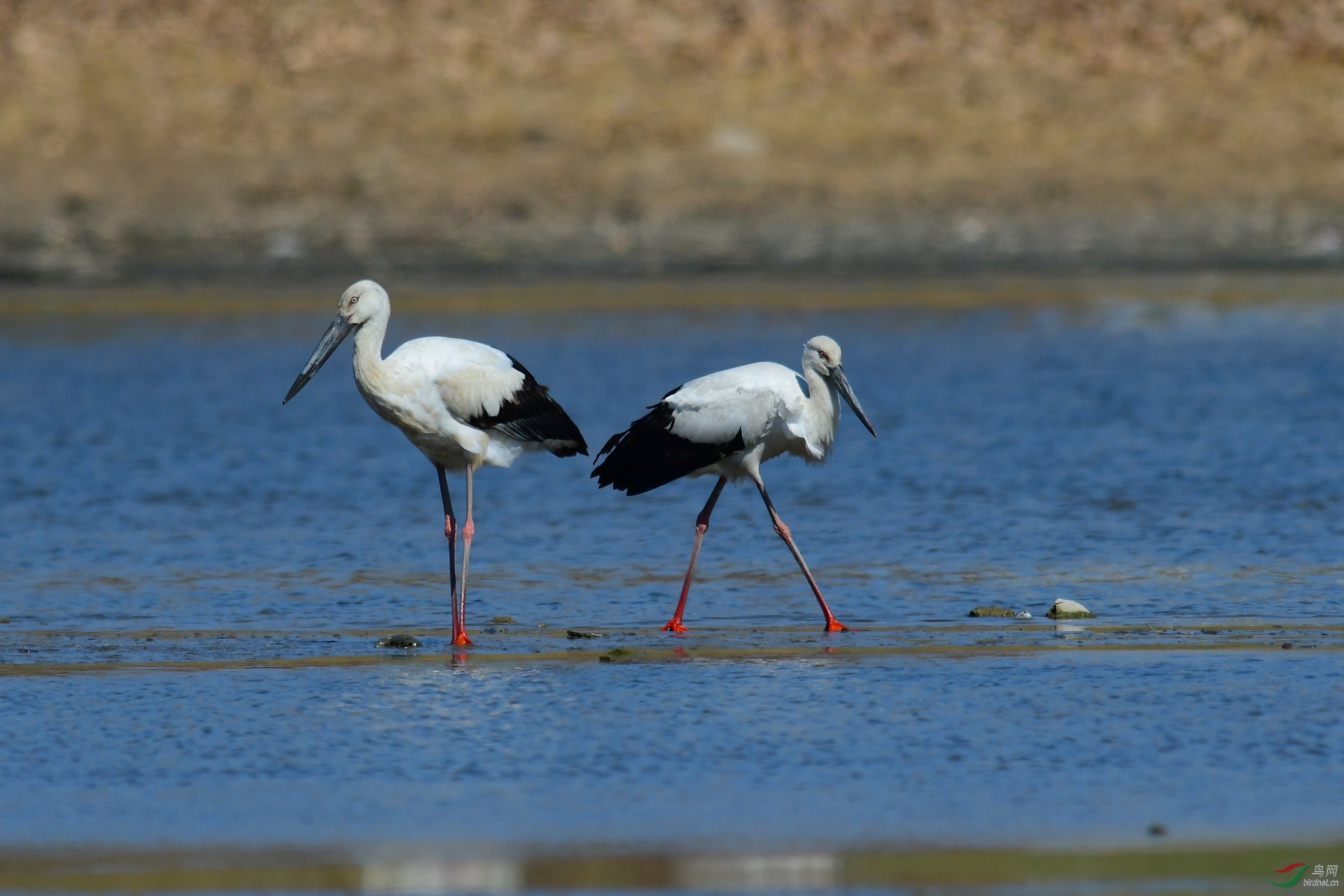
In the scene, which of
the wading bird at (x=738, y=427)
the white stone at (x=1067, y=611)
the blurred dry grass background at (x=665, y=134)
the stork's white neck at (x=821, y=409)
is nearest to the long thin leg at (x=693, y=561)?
the wading bird at (x=738, y=427)

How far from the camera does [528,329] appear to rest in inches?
706

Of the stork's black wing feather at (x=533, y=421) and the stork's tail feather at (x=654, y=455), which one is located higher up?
the stork's black wing feather at (x=533, y=421)

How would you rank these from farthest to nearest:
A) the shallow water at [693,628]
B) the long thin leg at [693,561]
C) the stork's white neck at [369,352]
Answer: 1. the stork's white neck at [369,352]
2. the long thin leg at [693,561]
3. the shallow water at [693,628]

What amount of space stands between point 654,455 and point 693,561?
0.52 metres

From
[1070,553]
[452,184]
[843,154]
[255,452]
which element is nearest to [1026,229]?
[843,154]

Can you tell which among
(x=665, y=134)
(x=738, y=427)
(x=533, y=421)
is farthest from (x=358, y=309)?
(x=665, y=134)

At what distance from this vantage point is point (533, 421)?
333 inches

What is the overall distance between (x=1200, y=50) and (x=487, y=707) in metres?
17.3

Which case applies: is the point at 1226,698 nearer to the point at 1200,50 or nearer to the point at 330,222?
the point at 330,222

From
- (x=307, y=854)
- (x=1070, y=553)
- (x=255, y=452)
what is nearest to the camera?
(x=307, y=854)

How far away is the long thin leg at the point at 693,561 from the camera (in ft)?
25.2

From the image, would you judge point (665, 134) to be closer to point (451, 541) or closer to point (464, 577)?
point (451, 541)

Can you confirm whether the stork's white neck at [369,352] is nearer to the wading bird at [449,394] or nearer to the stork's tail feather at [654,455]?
the wading bird at [449,394]

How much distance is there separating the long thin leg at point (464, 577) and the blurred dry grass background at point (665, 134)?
11578 millimetres
